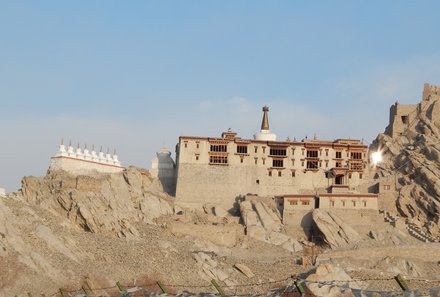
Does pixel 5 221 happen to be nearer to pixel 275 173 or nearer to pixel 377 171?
pixel 275 173

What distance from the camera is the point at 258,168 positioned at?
250 ft

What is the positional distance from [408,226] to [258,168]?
18.6m

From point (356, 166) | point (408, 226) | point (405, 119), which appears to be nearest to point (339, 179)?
point (356, 166)

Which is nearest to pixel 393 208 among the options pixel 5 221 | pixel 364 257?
pixel 364 257

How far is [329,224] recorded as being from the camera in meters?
67.2

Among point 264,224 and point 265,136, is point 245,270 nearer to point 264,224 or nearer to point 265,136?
point 264,224

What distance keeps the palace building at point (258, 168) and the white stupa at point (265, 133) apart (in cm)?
392

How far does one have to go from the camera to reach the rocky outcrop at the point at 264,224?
6600cm

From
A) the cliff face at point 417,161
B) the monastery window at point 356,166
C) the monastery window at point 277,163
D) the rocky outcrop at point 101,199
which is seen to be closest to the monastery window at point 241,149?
the monastery window at point 277,163

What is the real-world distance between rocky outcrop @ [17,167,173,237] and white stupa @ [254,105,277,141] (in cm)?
1597

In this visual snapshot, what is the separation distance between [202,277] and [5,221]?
659 inches

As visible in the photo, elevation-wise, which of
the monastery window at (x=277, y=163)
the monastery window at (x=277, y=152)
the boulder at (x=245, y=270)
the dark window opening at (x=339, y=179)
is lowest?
the boulder at (x=245, y=270)

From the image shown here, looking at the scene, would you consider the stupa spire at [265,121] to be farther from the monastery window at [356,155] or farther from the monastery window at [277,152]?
the monastery window at [356,155]

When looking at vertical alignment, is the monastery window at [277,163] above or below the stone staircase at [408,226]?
above
